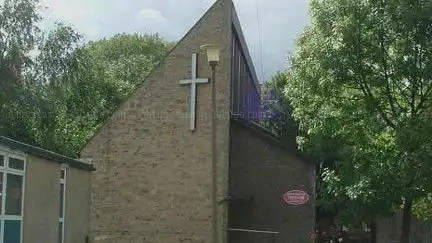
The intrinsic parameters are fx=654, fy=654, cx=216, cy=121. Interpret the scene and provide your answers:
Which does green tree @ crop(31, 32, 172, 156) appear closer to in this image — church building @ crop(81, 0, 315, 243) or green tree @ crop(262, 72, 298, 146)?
church building @ crop(81, 0, 315, 243)

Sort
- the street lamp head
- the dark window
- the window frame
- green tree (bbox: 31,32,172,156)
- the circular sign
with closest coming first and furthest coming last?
the window frame < the dark window < the street lamp head < the circular sign < green tree (bbox: 31,32,172,156)

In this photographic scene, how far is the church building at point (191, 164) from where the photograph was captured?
24.5 metres

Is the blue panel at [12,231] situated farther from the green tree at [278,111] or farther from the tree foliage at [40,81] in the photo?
the green tree at [278,111]

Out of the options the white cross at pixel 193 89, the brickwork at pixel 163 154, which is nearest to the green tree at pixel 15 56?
the brickwork at pixel 163 154

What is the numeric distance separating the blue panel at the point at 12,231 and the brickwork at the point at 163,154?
37.8 ft

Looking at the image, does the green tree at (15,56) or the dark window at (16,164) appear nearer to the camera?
the dark window at (16,164)

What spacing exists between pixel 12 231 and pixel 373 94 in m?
9.99

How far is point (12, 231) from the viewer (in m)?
13.1

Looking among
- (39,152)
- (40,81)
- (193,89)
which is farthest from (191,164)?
(39,152)

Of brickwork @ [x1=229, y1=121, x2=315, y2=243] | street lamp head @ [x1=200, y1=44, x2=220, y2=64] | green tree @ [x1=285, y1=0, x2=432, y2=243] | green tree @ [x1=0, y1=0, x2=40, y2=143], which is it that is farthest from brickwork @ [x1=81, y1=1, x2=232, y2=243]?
street lamp head @ [x1=200, y1=44, x2=220, y2=64]

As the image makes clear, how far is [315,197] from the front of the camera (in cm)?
2409

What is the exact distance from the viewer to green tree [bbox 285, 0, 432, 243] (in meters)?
16.5

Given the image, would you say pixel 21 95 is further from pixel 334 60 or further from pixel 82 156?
pixel 334 60

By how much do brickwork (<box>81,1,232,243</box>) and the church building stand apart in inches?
1.5
